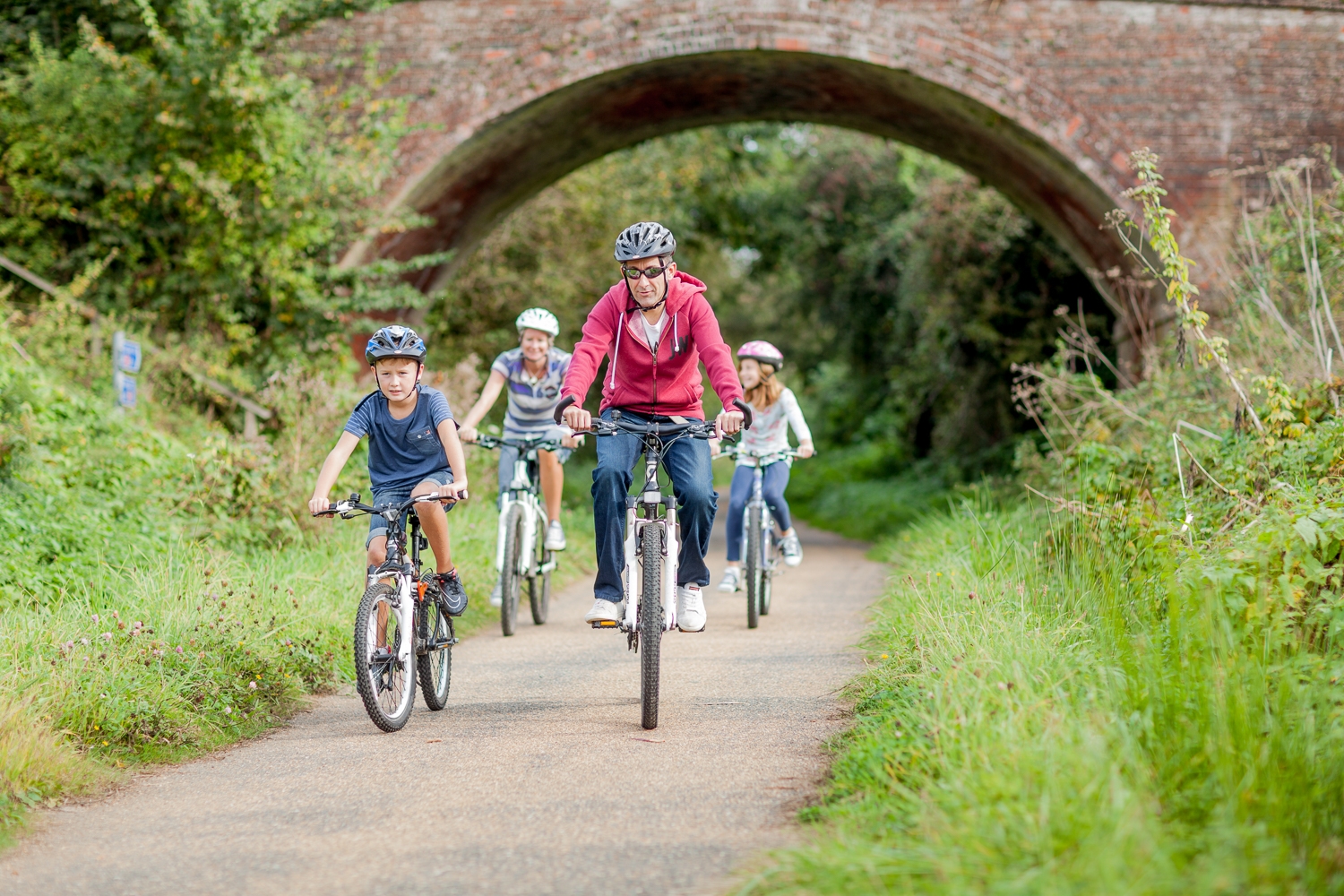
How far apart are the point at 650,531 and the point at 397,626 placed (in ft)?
3.66

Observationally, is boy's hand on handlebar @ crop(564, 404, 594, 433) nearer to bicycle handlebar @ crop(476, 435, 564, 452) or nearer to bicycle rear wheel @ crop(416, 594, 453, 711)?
bicycle rear wheel @ crop(416, 594, 453, 711)

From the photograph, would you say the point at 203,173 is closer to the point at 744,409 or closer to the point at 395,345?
the point at 395,345

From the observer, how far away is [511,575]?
7480 mm

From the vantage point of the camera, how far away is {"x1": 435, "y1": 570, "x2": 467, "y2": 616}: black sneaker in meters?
5.40

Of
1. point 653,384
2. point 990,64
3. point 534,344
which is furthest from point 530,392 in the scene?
point 990,64

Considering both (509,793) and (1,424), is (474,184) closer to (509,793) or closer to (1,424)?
(1,424)

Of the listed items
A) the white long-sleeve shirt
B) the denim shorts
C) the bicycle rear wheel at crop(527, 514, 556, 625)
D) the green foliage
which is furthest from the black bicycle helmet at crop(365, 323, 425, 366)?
the green foliage

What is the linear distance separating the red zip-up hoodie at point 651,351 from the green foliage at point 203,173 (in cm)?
710

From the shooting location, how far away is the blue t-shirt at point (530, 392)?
801 centimetres

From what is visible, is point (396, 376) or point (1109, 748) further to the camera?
point (396, 376)

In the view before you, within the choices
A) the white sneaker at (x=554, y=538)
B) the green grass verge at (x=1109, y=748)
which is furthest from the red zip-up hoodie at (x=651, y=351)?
the white sneaker at (x=554, y=538)

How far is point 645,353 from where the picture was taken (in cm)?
529

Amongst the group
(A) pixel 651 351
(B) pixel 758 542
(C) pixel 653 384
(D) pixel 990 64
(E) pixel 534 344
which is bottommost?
(B) pixel 758 542

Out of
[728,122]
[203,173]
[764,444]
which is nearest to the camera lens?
[764,444]
